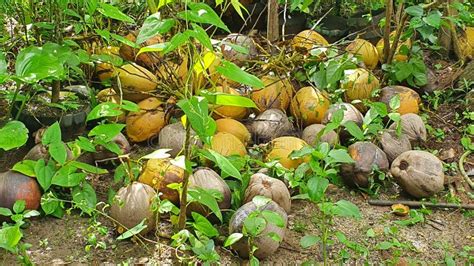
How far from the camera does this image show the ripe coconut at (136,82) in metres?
3.22

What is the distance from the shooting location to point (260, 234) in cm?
233

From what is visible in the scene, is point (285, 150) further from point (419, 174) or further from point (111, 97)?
point (111, 97)

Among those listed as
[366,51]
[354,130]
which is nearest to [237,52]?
[366,51]

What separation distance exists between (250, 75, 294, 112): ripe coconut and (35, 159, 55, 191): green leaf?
1.13m

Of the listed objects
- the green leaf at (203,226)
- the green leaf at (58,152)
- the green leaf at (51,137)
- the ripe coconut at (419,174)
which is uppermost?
the green leaf at (51,137)

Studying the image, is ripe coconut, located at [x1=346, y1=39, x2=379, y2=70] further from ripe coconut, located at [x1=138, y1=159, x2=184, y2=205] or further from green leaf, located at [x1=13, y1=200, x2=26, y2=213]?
green leaf, located at [x1=13, y1=200, x2=26, y2=213]

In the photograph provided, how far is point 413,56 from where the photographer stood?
11.9 ft

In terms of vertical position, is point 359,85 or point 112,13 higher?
point 112,13

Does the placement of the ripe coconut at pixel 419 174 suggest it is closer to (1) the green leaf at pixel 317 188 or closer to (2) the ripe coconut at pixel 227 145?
(1) the green leaf at pixel 317 188

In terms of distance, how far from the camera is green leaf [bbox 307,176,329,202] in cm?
236

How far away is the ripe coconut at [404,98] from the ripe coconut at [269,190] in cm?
100

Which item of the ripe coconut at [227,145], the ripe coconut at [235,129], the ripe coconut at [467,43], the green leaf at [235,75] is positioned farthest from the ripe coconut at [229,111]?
the ripe coconut at [467,43]

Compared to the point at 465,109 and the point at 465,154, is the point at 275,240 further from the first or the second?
the point at 465,109

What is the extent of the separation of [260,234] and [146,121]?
105cm
